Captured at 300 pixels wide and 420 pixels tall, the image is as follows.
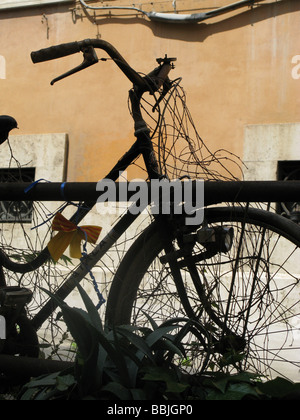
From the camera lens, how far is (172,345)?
5.47 ft

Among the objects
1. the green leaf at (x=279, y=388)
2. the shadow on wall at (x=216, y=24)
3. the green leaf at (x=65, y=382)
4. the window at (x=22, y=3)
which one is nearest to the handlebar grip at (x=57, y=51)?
the green leaf at (x=65, y=382)

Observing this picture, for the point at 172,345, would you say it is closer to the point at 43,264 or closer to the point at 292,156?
the point at 43,264

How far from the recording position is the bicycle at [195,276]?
6.22 ft

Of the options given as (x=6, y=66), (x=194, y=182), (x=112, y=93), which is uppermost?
(x=6, y=66)

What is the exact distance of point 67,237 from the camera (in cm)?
203

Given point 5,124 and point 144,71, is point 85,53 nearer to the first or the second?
point 5,124

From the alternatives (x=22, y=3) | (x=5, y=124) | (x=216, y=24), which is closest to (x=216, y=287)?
(x=5, y=124)

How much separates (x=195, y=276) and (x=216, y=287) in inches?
4.7

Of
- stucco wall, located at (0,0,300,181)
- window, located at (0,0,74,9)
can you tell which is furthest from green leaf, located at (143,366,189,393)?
window, located at (0,0,74,9)

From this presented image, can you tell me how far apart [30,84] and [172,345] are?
19.7ft

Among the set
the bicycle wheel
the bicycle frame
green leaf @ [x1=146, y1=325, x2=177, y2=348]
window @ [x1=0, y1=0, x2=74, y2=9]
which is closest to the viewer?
green leaf @ [x1=146, y1=325, x2=177, y2=348]

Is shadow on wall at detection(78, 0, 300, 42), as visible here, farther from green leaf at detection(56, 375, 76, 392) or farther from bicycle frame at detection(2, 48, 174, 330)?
green leaf at detection(56, 375, 76, 392)

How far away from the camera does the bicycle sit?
1896 mm
